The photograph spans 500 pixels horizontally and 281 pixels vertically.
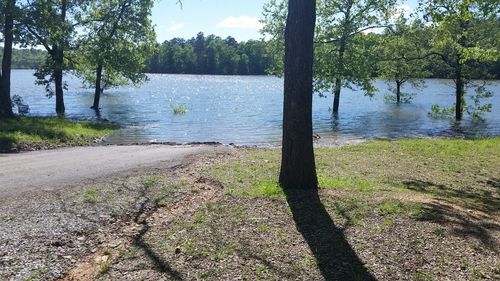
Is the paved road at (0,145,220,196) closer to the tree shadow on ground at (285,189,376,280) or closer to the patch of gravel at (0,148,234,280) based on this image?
the patch of gravel at (0,148,234,280)

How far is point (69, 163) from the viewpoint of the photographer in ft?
42.8

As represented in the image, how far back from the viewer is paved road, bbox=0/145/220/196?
10.3 metres

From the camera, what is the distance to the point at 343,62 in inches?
1262

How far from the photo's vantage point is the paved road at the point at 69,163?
406 inches

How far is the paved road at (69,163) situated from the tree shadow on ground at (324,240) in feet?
18.7

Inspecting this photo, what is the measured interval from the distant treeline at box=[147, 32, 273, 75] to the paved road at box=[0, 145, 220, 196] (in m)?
128

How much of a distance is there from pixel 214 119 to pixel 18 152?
60.9 feet

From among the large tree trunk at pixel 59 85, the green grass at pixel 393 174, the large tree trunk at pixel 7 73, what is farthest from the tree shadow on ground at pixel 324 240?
the large tree trunk at pixel 59 85

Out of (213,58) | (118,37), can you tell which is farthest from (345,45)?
(213,58)

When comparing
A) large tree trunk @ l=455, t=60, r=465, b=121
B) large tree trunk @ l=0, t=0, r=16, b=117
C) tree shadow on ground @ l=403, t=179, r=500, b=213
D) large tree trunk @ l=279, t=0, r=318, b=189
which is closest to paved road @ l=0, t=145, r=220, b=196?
large tree trunk @ l=279, t=0, r=318, b=189

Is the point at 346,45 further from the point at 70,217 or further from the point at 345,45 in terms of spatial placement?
the point at 70,217

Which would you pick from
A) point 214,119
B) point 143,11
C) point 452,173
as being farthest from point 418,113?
point 452,173

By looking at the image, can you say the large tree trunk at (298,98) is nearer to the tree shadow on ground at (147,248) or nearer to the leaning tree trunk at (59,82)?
the tree shadow on ground at (147,248)

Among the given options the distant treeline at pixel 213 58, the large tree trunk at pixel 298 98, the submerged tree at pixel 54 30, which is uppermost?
the distant treeline at pixel 213 58
